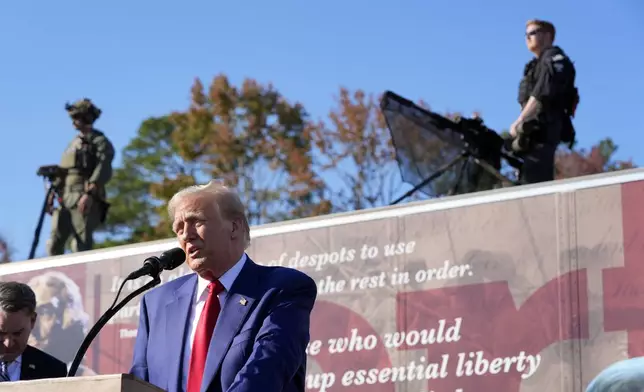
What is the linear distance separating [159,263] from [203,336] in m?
0.27

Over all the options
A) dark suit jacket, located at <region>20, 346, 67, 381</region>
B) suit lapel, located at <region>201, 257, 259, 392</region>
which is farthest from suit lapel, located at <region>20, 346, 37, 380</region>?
suit lapel, located at <region>201, 257, 259, 392</region>

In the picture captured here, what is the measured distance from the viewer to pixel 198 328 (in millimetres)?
3770

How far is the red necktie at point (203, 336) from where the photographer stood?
12.1 ft

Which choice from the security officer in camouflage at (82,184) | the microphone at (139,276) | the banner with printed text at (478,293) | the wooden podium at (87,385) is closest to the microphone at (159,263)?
the microphone at (139,276)

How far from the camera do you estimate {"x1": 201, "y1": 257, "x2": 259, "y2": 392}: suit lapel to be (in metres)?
3.63

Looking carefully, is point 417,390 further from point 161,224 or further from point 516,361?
point 161,224

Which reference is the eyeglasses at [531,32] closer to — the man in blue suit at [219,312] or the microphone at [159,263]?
the man in blue suit at [219,312]

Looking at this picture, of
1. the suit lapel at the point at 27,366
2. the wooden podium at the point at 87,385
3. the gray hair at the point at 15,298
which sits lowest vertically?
the wooden podium at the point at 87,385

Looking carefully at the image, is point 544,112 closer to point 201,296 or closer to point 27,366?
point 27,366

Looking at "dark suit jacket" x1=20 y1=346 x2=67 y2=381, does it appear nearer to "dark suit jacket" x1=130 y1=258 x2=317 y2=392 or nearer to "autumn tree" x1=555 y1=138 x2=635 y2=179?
"dark suit jacket" x1=130 y1=258 x2=317 y2=392

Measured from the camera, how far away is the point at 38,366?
5.12m

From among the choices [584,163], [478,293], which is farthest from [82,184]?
[584,163]

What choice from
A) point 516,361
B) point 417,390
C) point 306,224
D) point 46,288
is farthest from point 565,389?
point 46,288

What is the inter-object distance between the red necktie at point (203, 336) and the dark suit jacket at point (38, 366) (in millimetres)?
1509
